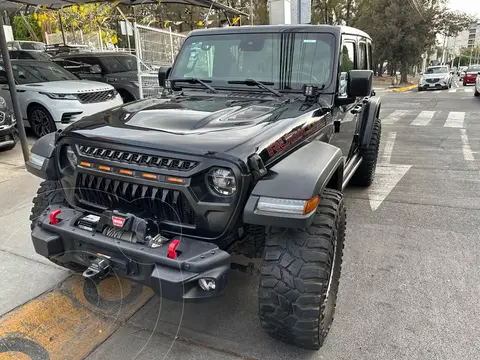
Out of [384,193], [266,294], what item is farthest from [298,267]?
[384,193]

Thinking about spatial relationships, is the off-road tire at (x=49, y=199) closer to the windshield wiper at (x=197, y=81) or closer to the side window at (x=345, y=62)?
the windshield wiper at (x=197, y=81)

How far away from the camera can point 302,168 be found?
2.22 meters

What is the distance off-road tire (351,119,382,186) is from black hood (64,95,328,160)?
208 cm

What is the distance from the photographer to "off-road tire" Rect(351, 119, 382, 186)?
4918mm

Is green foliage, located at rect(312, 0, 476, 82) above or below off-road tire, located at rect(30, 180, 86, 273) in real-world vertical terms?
above

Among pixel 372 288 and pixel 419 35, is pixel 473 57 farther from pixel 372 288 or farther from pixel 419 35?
pixel 372 288

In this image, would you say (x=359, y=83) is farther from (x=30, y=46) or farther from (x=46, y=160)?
(x=30, y=46)

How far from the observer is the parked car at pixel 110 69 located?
10148mm

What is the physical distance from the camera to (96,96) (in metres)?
8.01

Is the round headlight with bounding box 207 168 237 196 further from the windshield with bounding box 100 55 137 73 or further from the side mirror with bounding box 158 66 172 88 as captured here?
the windshield with bounding box 100 55 137 73

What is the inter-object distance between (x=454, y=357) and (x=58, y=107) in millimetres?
7289

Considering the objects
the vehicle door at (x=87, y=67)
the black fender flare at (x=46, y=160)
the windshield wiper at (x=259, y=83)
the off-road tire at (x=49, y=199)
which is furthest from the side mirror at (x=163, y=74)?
the vehicle door at (x=87, y=67)

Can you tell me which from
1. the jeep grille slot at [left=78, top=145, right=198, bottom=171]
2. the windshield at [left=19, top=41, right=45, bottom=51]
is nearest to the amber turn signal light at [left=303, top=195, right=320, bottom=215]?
the jeep grille slot at [left=78, top=145, right=198, bottom=171]

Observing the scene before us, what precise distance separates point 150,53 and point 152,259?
338 inches
